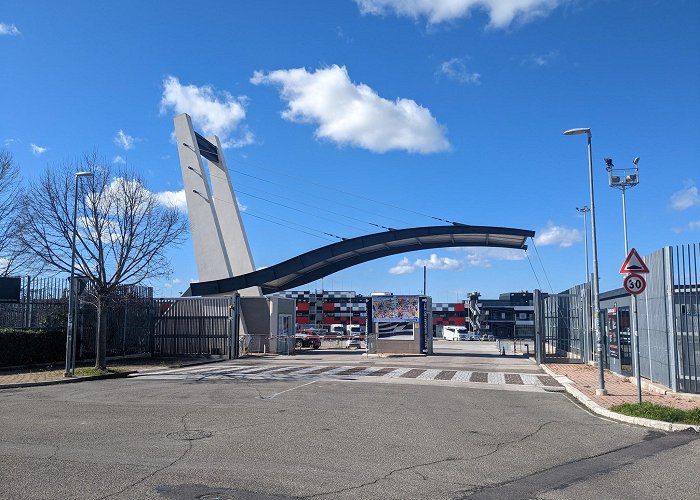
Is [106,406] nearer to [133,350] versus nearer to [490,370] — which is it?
[490,370]

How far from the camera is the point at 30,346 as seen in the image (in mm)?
25922

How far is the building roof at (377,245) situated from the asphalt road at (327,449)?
25648 millimetres

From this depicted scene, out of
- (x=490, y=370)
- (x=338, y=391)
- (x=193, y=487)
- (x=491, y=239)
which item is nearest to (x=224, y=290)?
(x=491, y=239)

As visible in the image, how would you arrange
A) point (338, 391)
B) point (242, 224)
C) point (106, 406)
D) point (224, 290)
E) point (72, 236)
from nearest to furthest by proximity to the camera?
point (106, 406) < point (338, 391) < point (72, 236) < point (224, 290) < point (242, 224)

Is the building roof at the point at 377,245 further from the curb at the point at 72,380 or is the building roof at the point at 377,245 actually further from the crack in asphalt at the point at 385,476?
the crack in asphalt at the point at 385,476

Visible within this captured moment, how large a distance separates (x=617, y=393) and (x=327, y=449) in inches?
430

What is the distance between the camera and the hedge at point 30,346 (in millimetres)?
24547

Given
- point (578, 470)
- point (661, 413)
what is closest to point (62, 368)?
point (661, 413)

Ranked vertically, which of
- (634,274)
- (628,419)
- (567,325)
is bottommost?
(628,419)

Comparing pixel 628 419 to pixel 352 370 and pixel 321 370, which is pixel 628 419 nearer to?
pixel 352 370

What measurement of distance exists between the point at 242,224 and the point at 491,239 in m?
19.3

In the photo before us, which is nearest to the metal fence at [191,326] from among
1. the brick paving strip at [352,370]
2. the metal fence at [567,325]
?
the brick paving strip at [352,370]

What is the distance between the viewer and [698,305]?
49.6ft

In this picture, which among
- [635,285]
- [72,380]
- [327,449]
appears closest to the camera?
[327,449]
